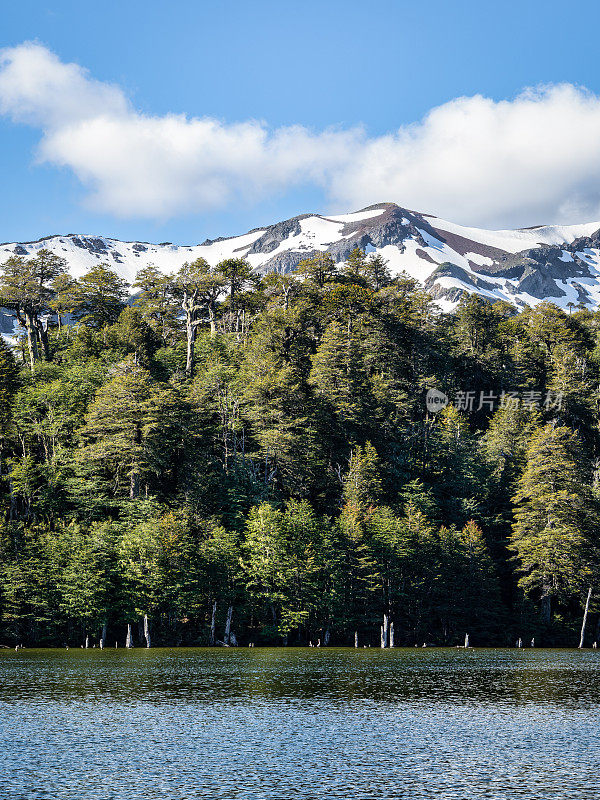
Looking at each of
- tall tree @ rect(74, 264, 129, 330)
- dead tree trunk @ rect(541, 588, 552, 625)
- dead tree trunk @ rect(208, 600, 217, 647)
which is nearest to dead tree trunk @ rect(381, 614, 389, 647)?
dead tree trunk @ rect(208, 600, 217, 647)

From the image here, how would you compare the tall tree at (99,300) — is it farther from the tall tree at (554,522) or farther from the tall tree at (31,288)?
the tall tree at (554,522)

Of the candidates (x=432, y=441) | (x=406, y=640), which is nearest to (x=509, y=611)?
(x=406, y=640)

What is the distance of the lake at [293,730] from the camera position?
29.1 m

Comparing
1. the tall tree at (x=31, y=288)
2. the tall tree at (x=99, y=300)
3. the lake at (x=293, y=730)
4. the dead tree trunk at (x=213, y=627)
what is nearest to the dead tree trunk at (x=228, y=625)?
the dead tree trunk at (x=213, y=627)

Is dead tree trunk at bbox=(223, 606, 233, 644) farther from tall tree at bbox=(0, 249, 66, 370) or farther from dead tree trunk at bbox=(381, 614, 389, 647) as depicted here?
tall tree at bbox=(0, 249, 66, 370)

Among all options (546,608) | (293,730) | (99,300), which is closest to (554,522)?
(546,608)

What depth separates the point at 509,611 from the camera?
107 m

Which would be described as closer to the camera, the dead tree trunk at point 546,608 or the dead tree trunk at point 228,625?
the dead tree trunk at point 228,625

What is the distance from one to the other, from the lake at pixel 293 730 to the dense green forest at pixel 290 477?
19834mm

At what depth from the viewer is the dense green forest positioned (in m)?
→ 90.5

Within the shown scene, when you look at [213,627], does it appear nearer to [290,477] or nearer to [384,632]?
[384,632]

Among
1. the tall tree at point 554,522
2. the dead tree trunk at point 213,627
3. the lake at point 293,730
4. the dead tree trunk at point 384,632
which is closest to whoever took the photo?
the lake at point 293,730

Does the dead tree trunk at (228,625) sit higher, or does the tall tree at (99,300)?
the tall tree at (99,300)

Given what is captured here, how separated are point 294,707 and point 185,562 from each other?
4395 cm
